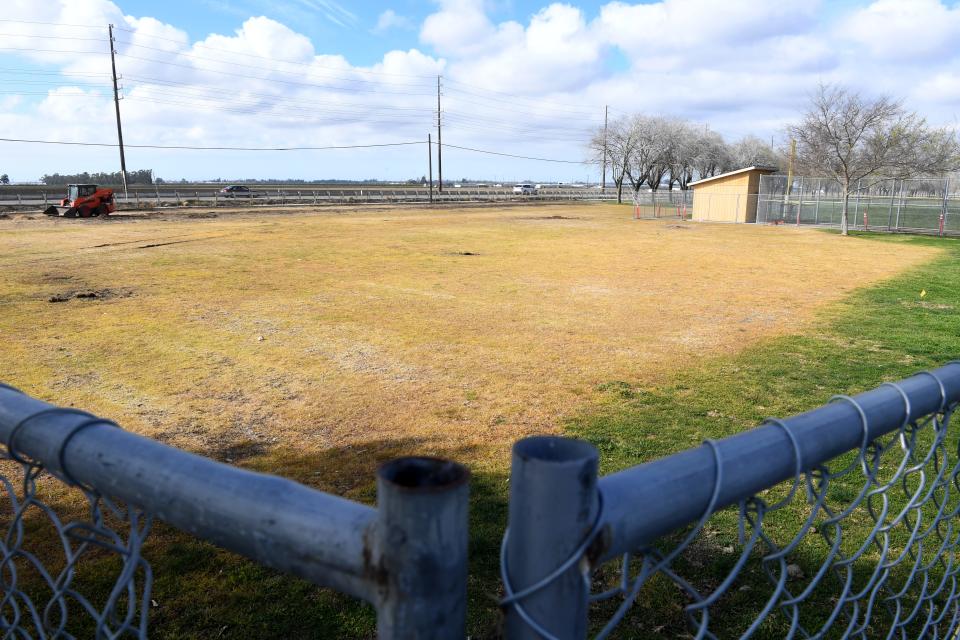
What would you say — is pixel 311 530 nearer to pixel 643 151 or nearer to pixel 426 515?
pixel 426 515

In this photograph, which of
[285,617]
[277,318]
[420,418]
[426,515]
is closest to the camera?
[426,515]

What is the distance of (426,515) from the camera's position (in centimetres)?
79

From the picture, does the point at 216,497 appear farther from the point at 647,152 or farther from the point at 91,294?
the point at 647,152

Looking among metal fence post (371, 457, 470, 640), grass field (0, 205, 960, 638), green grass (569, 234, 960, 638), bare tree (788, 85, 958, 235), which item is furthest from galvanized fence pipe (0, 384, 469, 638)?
bare tree (788, 85, 958, 235)

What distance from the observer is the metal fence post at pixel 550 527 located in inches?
33.7

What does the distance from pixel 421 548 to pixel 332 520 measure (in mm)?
153

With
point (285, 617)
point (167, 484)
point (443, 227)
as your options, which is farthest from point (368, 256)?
point (167, 484)

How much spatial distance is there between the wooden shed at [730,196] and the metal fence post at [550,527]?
37.9 m

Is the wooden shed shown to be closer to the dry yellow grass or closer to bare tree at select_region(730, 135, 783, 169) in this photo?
the dry yellow grass

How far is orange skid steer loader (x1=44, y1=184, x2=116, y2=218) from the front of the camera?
33.4m

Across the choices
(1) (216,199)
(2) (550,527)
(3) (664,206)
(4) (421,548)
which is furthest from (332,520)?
(3) (664,206)

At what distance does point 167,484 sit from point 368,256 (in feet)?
58.2

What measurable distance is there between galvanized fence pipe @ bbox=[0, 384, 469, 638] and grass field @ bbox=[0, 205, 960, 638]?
8.01ft

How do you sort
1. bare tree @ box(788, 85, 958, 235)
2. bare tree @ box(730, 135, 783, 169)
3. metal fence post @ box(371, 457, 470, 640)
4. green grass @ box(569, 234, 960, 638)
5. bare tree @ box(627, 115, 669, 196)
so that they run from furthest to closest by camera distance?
bare tree @ box(730, 135, 783, 169) < bare tree @ box(627, 115, 669, 196) < bare tree @ box(788, 85, 958, 235) < green grass @ box(569, 234, 960, 638) < metal fence post @ box(371, 457, 470, 640)
